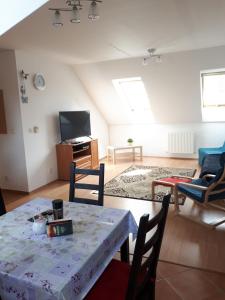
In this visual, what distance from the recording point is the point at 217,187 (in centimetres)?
310

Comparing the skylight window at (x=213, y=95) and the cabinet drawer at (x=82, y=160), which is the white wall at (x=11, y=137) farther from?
the skylight window at (x=213, y=95)

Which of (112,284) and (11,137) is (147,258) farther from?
(11,137)

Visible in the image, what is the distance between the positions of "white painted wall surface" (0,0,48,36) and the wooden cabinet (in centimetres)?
260

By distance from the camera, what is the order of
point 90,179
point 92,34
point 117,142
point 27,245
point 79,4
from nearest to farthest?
point 27,245 → point 79,4 → point 92,34 → point 90,179 → point 117,142

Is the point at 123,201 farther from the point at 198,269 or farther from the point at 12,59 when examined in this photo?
the point at 12,59

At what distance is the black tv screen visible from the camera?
206 inches

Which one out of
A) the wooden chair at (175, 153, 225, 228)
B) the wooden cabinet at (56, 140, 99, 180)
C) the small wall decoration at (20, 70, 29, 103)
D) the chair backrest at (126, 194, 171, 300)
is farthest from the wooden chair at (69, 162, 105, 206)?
the wooden cabinet at (56, 140, 99, 180)

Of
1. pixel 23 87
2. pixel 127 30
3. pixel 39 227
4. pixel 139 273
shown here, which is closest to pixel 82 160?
pixel 23 87

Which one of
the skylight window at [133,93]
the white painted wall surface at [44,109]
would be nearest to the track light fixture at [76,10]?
the white painted wall surface at [44,109]

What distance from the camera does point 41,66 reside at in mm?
4840

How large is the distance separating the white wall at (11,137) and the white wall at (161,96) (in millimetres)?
1940

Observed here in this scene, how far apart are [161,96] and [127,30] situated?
2.99 m

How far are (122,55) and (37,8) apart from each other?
2.61m

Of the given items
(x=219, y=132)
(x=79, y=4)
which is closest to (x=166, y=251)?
(x=79, y=4)
